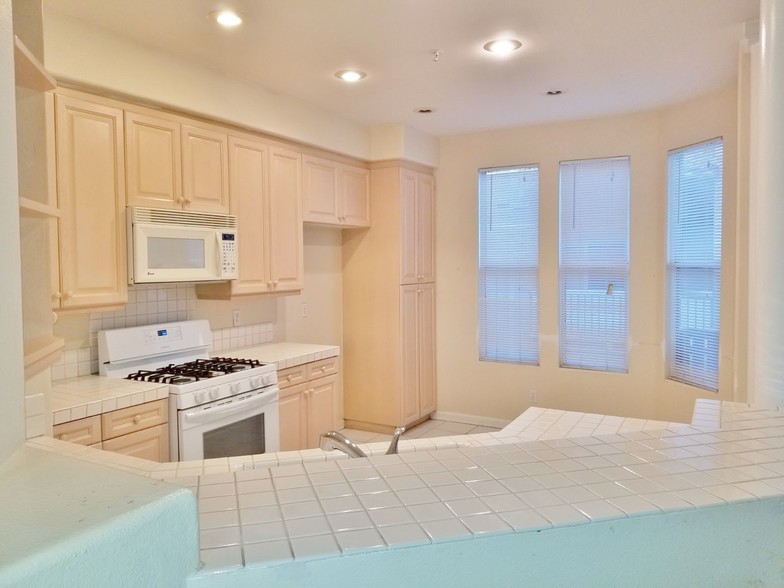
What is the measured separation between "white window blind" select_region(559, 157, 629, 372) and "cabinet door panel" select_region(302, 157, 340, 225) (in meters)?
1.92

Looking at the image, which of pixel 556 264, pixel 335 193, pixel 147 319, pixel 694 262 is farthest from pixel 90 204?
pixel 694 262

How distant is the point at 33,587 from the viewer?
53 centimetres

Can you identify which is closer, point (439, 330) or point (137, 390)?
point (137, 390)

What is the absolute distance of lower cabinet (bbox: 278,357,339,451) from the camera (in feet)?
12.0

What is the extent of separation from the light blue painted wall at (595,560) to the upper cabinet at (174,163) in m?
2.64

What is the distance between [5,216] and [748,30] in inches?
125

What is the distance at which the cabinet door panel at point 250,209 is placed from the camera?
3.51m

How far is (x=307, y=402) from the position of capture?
12.6ft

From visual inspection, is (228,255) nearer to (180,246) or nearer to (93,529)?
Result: (180,246)

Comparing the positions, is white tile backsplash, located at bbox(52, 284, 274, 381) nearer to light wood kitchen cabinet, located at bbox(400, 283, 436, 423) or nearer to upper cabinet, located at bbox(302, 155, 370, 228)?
upper cabinet, located at bbox(302, 155, 370, 228)

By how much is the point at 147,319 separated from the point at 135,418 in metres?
0.88

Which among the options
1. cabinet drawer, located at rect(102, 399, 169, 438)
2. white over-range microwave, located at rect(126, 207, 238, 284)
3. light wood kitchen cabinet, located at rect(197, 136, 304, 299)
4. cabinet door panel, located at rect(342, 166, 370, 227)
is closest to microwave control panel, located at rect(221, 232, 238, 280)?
white over-range microwave, located at rect(126, 207, 238, 284)

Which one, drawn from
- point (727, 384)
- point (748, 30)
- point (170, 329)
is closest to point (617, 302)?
point (727, 384)

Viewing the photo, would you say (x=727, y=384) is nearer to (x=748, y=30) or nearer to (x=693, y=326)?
(x=693, y=326)
